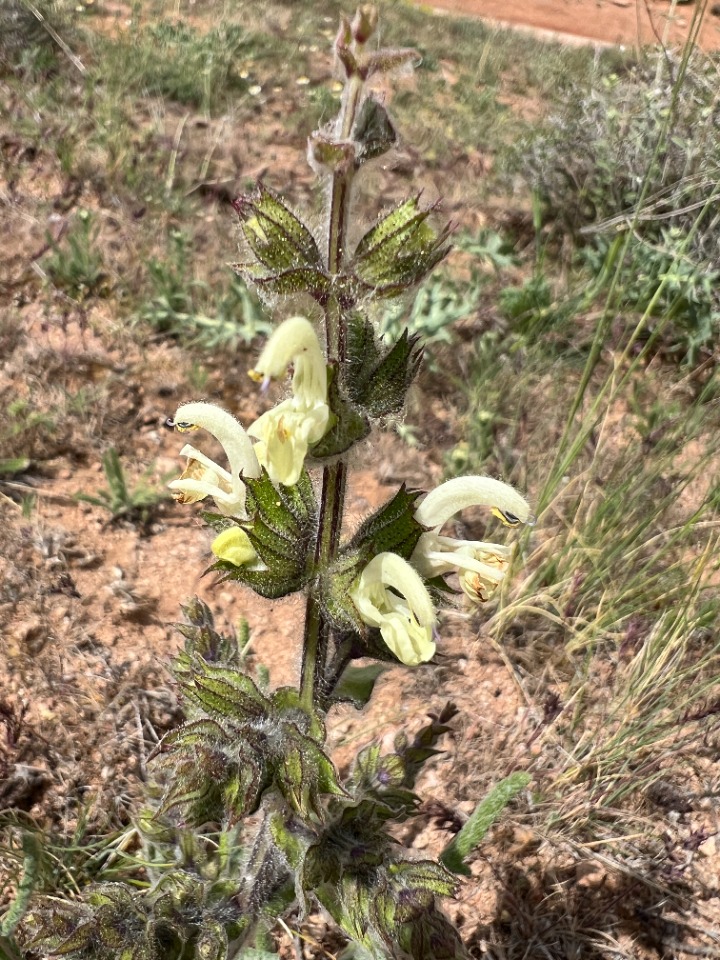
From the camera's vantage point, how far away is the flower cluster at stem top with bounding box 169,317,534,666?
1.15m

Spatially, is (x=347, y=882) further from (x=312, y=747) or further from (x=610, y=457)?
(x=610, y=457)

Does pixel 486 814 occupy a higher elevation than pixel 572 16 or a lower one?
lower

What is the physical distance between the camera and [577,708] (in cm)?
222

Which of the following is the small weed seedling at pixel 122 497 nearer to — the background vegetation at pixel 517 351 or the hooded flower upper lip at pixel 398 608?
the background vegetation at pixel 517 351

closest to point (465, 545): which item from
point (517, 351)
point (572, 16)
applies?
point (517, 351)

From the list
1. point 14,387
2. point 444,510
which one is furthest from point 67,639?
point 444,510

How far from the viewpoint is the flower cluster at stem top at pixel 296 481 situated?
1153 millimetres

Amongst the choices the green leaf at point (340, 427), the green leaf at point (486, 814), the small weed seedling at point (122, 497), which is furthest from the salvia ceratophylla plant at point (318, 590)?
the small weed seedling at point (122, 497)

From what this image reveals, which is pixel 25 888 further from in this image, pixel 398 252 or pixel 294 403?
pixel 398 252

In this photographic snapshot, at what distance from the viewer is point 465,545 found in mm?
1429

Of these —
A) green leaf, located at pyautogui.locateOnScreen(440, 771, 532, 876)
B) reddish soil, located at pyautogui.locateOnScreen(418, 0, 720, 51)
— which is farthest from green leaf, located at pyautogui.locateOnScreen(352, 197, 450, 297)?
reddish soil, located at pyautogui.locateOnScreen(418, 0, 720, 51)

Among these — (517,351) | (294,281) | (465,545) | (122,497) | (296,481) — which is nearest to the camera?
(294,281)

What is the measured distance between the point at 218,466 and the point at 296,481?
0.17 metres

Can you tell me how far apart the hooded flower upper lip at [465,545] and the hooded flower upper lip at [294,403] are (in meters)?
0.33
